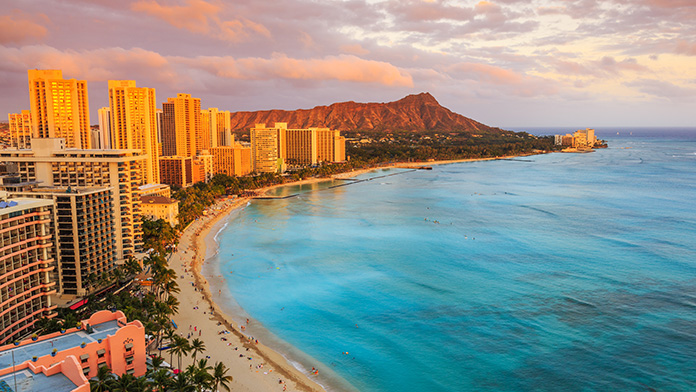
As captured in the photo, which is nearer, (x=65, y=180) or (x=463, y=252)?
(x=65, y=180)

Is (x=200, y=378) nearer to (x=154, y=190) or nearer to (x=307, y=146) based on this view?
(x=154, y=190)

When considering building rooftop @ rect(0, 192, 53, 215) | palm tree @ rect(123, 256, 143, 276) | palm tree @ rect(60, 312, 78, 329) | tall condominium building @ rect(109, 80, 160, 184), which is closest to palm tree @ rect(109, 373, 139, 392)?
palm tree @ rect(60, 312, 78, 329)

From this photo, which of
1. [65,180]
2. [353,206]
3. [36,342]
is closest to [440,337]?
[36,342]

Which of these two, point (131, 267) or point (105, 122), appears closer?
point (131, 267)

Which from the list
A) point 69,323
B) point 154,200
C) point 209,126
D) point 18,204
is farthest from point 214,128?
point 69,323

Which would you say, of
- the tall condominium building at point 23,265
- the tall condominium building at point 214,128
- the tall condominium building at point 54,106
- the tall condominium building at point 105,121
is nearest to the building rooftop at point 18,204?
the tall condominium building at point 23,265

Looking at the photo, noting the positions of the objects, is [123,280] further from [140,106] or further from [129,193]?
[140,106]

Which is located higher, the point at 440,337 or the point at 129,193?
the point at 129,193
